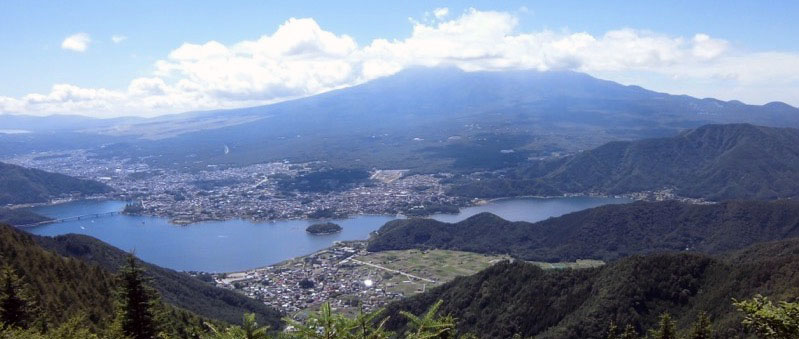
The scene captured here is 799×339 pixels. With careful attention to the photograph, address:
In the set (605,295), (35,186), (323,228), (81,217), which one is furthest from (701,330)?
(35,186)

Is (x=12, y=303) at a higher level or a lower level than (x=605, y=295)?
higher

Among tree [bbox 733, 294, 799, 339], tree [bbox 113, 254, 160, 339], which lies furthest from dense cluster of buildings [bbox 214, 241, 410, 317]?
tree [bbox 733, 294, 799, 339]

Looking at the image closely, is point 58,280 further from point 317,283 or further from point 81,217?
point 81,217

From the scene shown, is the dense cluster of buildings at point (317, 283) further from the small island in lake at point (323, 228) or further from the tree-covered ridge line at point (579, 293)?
the small island in lake at point (323, 228)

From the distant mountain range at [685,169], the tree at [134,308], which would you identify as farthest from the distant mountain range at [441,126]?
the tree at [134,308]

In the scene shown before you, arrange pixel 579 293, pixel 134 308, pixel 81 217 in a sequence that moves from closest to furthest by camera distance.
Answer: pixel 134 308 < pixel 579 293 < pixel 81 217
